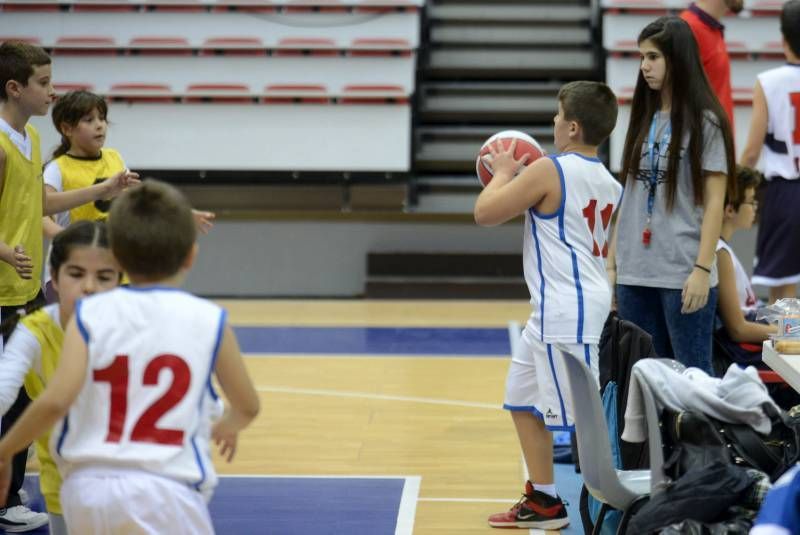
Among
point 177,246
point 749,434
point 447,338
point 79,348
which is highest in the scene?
point 177,246

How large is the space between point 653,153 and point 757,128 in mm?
1449

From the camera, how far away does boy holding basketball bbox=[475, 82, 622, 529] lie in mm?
3580

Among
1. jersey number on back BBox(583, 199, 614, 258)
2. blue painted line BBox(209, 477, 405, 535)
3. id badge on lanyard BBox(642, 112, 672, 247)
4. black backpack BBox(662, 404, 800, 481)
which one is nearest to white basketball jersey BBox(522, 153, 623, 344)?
jersey number on back BBox(583, 199, 614, 258)

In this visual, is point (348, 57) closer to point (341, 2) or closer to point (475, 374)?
point (341, 2)

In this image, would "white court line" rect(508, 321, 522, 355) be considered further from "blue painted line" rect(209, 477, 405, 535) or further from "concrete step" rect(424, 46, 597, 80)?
"concrete step" rect(424, 46, 597, 80)

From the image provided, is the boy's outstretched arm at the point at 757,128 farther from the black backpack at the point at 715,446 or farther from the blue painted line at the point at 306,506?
the black backpack at the point at 715,446

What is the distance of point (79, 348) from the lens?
212 cm

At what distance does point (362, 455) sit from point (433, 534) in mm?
1055

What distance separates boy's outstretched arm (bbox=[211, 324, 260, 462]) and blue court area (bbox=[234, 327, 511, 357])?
4.66m

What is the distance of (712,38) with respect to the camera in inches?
189

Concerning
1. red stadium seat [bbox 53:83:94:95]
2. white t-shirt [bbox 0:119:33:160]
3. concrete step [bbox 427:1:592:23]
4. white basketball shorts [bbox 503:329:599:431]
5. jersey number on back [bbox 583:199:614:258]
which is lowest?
white basketball shorts [bbox 503:329:599:431]

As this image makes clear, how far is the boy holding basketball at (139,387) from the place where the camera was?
2.13 m

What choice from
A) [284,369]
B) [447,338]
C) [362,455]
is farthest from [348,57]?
[362,455]

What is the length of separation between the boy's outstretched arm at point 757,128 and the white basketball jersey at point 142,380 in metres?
3.56
